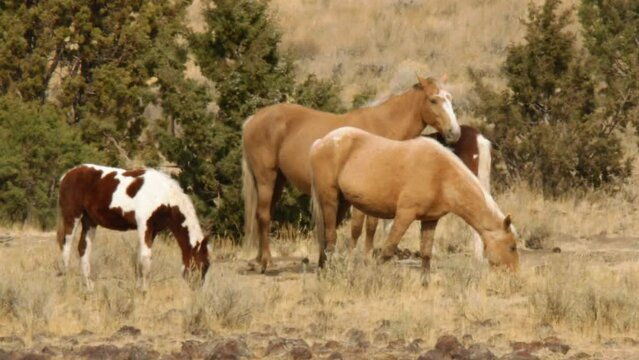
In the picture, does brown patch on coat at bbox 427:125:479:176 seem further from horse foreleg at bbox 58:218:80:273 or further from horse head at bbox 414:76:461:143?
horse foreleg at bbox 58:218:80:273

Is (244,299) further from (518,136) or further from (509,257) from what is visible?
(518,136)

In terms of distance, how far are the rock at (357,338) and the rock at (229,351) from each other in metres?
0.96

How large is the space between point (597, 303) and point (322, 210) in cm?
416

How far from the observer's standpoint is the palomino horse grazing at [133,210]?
46.1 feet

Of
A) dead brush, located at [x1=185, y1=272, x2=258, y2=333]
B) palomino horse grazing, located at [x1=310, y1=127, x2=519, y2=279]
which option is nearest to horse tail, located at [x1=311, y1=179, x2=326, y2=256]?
palomino horse grazing, located at [x1=310, y1=127, x2=519, y2=279]

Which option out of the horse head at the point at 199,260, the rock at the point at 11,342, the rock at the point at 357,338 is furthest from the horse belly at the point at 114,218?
the rock at the point at 357,338

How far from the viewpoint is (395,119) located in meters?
16.6

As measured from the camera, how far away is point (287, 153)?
16.7 metres

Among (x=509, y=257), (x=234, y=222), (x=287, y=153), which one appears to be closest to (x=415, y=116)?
(x=287, y=153)

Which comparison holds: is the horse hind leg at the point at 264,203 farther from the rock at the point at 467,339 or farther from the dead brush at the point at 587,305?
the rock at the point at 467,339

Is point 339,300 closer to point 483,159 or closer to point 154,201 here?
point 154,201

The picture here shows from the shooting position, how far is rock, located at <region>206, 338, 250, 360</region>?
10.2 metres

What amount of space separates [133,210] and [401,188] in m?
2.74

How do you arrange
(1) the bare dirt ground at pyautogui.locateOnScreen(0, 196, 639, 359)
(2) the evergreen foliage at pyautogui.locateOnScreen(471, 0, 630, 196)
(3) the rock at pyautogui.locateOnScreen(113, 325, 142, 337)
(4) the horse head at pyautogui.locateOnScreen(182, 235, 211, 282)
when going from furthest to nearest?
(2) the evergreen foliage at pyautogui.locateOnScreen(471, 0, 630, 196) < (4) the horse head at pyautogui.locateOnScreen(182, 235, 211, 282) < (3) the rock at pyautogui.locateOnScreen(113, 325, 142, 337) < (1) the bare dirt ground at pyautogui.locateOnScreen(0, 196, 639, 359)
